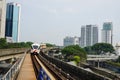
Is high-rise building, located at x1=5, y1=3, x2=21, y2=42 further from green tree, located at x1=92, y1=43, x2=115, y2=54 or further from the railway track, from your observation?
the railway track

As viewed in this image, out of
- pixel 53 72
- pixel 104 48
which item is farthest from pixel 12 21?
pixel 53 72

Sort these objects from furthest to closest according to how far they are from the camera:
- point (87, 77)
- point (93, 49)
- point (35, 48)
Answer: point (93, 49) → point (35, 48) → point (87, 77)

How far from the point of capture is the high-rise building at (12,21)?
181 meters

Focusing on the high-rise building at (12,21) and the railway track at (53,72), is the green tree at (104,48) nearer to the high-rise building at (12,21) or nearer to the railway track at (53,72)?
the high-rise building at (12,21)

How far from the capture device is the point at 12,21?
597ft

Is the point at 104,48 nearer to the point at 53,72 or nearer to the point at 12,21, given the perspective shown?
the point at 12,21

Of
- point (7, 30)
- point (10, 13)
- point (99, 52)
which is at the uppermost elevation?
point (10, 13)

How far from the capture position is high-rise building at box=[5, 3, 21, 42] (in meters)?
181

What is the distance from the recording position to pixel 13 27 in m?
181

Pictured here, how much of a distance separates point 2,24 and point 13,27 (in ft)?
136

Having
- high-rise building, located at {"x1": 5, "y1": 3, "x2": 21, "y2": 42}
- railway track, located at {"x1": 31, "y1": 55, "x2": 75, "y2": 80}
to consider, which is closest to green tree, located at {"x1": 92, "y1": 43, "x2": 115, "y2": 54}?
high-rise building, located at {"x1": 5, "y1": 3, "x2": 21, "y2": 42}

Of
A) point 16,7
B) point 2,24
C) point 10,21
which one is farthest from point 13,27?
point 2,24

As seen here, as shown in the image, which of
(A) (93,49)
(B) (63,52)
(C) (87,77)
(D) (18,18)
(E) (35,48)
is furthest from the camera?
(D) (18,18)

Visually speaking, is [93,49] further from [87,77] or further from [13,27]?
[87,77]
